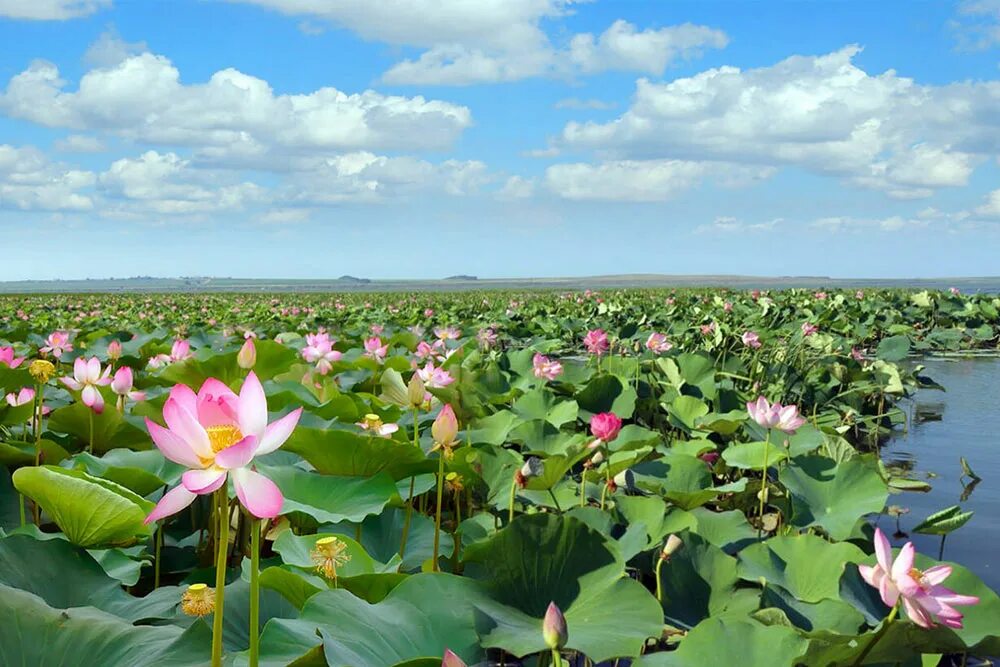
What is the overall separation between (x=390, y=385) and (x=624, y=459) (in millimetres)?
795

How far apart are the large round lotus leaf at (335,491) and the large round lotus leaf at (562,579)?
1.02 ft

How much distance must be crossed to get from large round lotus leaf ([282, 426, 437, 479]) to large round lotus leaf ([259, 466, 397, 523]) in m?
0.11

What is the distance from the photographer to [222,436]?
0.88 m

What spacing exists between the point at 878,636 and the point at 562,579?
1.52ft

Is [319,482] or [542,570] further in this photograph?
[319,482]

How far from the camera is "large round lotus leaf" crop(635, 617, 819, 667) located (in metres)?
1.16

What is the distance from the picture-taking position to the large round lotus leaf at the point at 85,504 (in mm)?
1428

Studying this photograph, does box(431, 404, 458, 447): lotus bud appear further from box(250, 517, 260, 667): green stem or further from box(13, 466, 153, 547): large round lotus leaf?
box(250, 517, 260, 667): green stem

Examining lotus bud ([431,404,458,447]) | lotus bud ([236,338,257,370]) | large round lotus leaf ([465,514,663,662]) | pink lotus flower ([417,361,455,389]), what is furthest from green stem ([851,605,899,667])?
lotus bud ([236,338,257,370])

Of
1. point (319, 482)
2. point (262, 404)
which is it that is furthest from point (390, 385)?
point (262, 404)

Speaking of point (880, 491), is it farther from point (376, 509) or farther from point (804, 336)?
point (804, 336)

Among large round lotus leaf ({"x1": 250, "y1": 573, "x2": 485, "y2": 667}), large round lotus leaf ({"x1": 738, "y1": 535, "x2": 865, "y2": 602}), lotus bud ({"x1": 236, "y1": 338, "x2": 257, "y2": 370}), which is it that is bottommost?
large round lotus leaf ({"x1": 738, "y1": 535, "x2": 865, "y2": 602})

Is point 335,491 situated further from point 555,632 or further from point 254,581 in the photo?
point 254,581

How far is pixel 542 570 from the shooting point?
4.59ft
